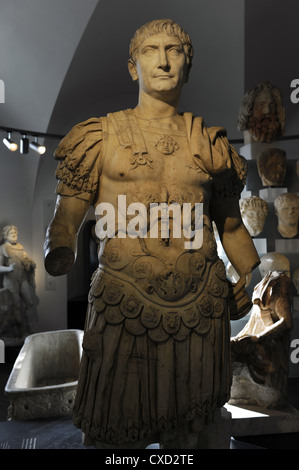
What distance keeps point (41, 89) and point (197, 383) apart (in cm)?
621

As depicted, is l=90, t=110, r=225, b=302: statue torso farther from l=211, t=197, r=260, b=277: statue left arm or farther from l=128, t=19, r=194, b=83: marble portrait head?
l=128, t=19, r=194, b=83: marble portrait head

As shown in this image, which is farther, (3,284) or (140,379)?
(3,284)

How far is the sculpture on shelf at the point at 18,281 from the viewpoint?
25.7 ft

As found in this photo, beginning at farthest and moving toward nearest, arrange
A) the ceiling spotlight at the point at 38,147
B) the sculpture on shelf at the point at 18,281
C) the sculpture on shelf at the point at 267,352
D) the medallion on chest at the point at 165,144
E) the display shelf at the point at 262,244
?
the sculpture on shelf at the point at 18,281
the ceiling spotlight at the point at 38,147
the display shelf at the point at 262,244
the sculpture on shelf at the point at 267,352
the medallion on chest at the point at 165,144

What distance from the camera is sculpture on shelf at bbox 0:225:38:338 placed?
7.82 meters

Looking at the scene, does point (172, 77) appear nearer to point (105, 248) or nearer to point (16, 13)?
point (105, 248)

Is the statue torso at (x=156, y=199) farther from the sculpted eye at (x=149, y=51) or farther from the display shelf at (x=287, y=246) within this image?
the display shelf at (x=287, y=246)

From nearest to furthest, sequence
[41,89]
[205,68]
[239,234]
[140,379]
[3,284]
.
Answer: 1. [140,379]
2. [239,234]
3. [205,68]
4. [41,89]
5. [3,284]

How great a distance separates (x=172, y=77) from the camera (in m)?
1.83

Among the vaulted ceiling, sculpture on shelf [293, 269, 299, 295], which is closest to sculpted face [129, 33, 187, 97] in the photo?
the vaulted ceiling

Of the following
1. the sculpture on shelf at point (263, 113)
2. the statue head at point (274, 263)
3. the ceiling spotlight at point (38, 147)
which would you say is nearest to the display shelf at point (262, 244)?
A: the statue head at point (274, 263)

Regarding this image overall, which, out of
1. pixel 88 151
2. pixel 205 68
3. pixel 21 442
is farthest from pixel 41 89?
pixel 88 151

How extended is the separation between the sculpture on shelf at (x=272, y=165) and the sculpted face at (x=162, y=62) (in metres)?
3.01

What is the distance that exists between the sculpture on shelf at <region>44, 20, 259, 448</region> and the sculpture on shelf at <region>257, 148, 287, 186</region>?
2.93m
